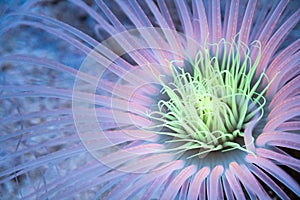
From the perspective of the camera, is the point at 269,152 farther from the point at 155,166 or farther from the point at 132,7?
the point at 132,7

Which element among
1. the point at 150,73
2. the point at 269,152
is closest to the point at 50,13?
the point at 150,73

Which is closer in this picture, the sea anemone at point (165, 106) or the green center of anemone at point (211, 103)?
the sea anemone at point (165, 106)

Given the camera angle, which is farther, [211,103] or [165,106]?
[165,106]

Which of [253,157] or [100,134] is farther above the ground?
[100,134]

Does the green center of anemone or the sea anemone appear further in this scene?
the green center of anemone

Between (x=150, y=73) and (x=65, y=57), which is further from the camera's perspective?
(x=65, y=57)
